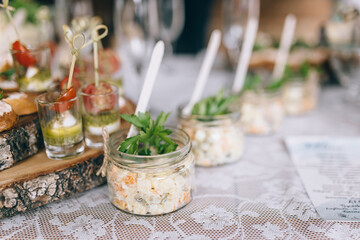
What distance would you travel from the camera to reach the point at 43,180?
781mm

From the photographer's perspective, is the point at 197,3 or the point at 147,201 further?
the point at 197,3

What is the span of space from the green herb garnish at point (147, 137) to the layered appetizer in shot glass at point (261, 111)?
0.44 metres

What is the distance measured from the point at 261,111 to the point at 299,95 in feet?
0.86

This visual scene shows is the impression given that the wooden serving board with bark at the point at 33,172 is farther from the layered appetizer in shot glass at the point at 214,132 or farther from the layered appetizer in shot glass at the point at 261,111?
the layered appetizer in shot glass at the point at 261,111

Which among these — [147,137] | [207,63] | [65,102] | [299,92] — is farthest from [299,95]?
[65,102]

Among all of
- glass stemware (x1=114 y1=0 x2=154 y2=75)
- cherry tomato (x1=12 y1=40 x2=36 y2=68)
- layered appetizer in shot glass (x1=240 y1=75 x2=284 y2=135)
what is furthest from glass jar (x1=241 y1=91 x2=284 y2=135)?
cherry tomato (x1=12 y1=40 x2=36 y2=68)

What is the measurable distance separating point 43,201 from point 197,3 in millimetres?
2568

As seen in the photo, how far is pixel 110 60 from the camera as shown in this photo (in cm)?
143

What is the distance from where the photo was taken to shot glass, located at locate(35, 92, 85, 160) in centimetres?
79

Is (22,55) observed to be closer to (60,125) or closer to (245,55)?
(60,125)

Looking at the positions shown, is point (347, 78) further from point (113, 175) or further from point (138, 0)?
point (113, 175)

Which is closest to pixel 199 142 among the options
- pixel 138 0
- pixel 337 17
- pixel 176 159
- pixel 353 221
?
pixel 176 159

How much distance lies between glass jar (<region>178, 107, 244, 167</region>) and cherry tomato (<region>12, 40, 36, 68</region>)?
1.53 ft

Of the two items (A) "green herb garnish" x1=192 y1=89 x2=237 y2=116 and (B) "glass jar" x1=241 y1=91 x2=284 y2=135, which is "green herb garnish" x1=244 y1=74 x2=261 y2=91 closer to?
(B) "glass jar" x1=241 y1=91 x2=284 y2=135
